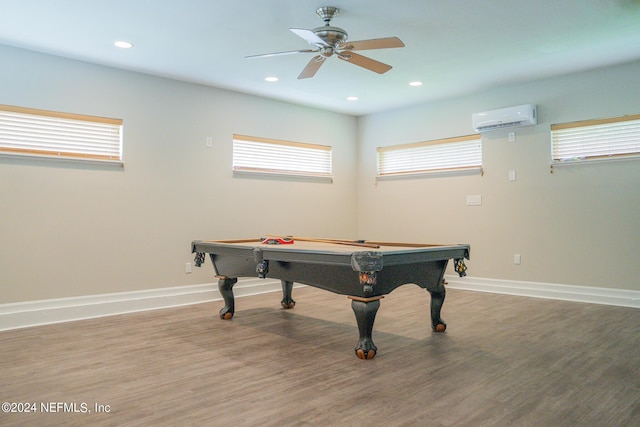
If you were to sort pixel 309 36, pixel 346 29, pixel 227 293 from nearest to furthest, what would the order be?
1. pixel 309 36
2. pixel 346 29
3. pixel 227 293

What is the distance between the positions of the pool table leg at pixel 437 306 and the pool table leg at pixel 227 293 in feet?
5.88

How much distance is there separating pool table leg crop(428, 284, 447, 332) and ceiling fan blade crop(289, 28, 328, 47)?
6.88 feet

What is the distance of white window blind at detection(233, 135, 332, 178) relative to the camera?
575cm

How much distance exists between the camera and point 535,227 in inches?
209

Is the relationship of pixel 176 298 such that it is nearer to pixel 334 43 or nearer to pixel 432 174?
pixel 334 43

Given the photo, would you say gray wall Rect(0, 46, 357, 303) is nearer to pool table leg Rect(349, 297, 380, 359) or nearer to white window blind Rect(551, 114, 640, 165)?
pool table leg Rect(349, 297, 380, 359)

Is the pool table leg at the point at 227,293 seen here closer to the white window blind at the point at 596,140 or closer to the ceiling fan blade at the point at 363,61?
the ceiling fan blade at the point at 363,61

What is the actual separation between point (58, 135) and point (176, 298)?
6.73ft

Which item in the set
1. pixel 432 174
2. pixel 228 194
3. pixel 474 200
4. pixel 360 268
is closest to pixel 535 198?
pixel 474 200

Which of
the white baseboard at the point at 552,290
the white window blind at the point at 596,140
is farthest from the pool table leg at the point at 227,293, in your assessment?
the white window blind at the point at 596,140

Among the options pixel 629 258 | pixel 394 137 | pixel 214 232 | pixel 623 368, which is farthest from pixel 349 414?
pixel 394 137

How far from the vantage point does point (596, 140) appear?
16.1 ft

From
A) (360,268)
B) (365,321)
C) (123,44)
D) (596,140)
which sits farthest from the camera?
(596,140)

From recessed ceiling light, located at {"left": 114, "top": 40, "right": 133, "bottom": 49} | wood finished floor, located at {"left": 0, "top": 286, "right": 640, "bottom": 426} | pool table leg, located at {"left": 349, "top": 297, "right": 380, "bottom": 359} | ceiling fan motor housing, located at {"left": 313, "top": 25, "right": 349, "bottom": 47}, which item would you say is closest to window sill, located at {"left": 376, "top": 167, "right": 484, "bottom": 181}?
wood finished floor, located at {"left": 0, "top": 286, "right": 640, "bottom": 426}
